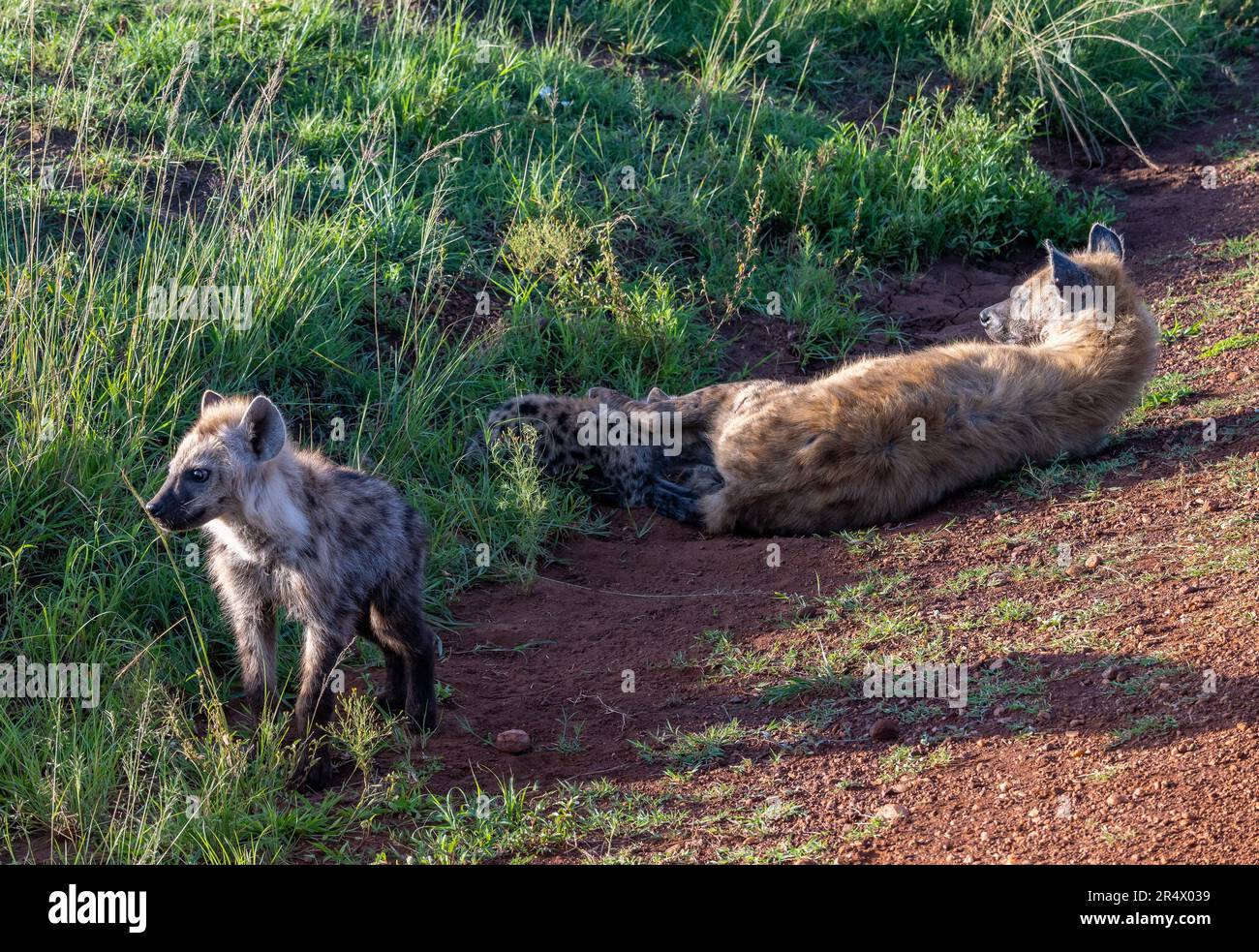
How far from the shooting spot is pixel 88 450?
197 inches

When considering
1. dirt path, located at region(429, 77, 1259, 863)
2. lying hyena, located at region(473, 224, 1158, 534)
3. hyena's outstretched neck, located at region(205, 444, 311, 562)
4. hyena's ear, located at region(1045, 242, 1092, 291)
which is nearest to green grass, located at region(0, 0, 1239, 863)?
dirt path, located at region(429, 77, 1259, 863)

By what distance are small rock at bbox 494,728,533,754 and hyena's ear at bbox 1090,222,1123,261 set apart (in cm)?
404

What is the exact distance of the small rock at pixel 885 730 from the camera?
4.16 m

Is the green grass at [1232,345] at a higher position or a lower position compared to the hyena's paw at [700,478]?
higher

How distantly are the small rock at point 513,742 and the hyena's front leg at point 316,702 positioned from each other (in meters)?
0.55

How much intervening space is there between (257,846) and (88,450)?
1958 millimetres

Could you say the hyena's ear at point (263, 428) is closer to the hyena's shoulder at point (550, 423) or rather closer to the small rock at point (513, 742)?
the small rock at point (513, 742)

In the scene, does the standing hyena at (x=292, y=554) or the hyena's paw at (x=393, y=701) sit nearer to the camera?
the standing hyena at (x=292, y=554)

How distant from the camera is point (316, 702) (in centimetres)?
416

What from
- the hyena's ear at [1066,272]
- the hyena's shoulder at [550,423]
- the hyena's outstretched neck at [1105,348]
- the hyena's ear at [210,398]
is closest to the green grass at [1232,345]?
the hyena's outstretched neck at [1105,348]

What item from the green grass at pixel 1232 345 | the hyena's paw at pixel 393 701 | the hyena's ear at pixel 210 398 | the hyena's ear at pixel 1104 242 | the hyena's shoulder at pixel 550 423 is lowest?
the hyena's paw at pixel 393 701

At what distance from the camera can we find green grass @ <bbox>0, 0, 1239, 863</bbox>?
13.9ft

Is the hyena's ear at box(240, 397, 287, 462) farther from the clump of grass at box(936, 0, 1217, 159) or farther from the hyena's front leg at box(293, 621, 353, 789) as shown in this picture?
the clump of grass at box(936, 0, 1217, 159)

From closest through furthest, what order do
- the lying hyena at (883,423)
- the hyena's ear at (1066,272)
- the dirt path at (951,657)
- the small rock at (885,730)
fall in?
1. the dirt path at (951,657)
2. the small rock at (885,730)
3. the lying hyena at (883,423)
4. the hyena's ear at (1066,272)
